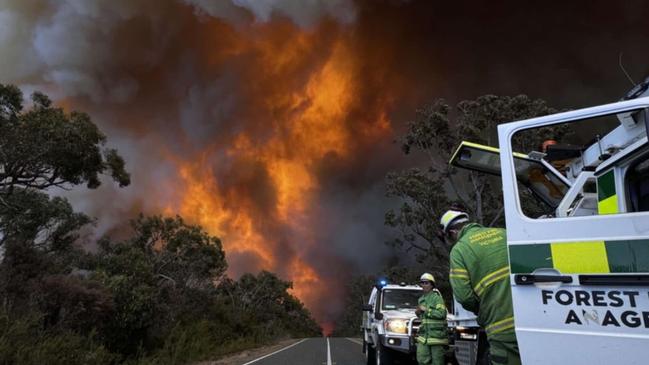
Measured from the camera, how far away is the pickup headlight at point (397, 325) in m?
9.20

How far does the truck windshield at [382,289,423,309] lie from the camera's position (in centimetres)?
1070

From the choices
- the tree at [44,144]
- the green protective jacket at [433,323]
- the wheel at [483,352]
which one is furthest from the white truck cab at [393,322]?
the tree at [44,144]

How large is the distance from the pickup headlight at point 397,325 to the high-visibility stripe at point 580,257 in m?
6.93

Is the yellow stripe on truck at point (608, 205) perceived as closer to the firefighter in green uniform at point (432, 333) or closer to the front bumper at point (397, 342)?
the firefighter in green uniform at point (432, 333)

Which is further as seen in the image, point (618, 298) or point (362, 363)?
point (362, 363)

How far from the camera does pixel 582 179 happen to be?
324cm

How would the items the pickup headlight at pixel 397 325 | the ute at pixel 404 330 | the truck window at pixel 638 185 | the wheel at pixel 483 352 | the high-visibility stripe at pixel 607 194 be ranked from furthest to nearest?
the pickup headlight at pixel 397 325 → the ute at pixel 404 330 → the wheel at pixel 483 352 → the high-visibility stripe at pixel 607 194 → the truck window at pixel 638 185

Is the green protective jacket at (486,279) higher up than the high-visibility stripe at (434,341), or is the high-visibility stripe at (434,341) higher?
the green protective jacket at (486,279)

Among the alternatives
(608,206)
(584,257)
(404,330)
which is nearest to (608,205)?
(608,206)

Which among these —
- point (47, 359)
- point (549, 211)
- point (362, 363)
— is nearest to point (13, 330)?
point (47, 359)

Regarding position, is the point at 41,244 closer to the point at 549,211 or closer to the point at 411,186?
the point at 411,186

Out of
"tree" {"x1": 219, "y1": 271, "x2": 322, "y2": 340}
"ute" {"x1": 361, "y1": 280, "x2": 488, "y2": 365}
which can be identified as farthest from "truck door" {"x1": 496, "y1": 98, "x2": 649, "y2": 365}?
"tree" {"x1": 219, "y1": 271, "x2": 322, "y2": 340}

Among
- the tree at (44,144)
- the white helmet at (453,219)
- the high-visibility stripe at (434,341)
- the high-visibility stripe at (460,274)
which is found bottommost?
the high-visibility stripe at (434,341)

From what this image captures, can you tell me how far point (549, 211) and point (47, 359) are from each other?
9.84 metres
